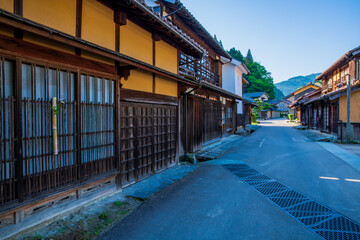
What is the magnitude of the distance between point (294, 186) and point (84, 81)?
6.60 meters

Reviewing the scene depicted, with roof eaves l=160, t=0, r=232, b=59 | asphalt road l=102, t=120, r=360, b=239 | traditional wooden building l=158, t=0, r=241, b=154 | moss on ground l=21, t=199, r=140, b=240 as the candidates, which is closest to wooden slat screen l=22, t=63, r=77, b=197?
moss on ground l=21, t=199, r=140, b=240

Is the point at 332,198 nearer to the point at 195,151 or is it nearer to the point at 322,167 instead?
the point at 322,167

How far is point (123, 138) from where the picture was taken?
558 centimetres

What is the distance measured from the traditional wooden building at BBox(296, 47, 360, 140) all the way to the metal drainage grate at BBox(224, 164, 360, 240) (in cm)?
1292

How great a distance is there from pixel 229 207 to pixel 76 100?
4.25 metres

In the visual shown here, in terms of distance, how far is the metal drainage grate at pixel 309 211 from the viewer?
359 cm

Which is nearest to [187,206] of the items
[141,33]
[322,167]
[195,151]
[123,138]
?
[123,138]

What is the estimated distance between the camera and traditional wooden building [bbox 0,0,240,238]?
10.5ft

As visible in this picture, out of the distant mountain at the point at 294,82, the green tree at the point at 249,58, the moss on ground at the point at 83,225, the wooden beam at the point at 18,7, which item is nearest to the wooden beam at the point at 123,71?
the wooden beam at the point at 18,7

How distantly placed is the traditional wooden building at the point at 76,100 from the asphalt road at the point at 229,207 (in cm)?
143

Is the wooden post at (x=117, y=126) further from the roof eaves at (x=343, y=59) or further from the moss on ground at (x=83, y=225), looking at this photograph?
the roof eaves at (x=343, y=59)

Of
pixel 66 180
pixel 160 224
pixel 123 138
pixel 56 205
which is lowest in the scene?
pixel 160 224

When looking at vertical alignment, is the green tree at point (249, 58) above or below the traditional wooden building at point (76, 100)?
above

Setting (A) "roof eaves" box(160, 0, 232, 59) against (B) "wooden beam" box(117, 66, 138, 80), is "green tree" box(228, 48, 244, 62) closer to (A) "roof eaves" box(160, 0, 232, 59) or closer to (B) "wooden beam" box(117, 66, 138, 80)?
(A) "roof eaves" box(160, 0, 232, 59)
